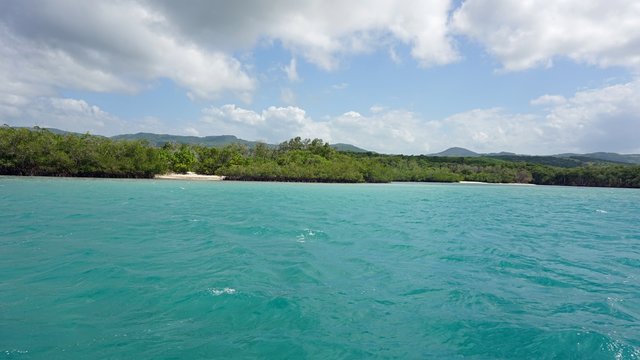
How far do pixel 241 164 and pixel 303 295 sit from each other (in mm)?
110773

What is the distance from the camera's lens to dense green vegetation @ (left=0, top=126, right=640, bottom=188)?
78.1m

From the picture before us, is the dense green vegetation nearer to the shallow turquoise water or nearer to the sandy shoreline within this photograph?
the sandy shoreline

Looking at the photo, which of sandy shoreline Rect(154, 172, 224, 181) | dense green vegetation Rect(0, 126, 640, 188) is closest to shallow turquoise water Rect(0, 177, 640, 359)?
dense green vegetation Rect(0, 126, 640, 188)

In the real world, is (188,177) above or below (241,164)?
Result: below

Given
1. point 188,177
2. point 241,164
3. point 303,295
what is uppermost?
point 241,164

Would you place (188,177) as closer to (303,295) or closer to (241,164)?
(241,164)

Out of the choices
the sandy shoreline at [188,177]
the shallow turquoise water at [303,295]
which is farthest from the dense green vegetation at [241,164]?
the shallow turquoise water at [303,295]

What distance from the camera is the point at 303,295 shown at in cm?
1023

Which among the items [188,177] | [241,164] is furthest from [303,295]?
[241,164]

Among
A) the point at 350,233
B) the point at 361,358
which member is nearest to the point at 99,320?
the point at 361,358

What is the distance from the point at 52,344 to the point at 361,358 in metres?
5.57

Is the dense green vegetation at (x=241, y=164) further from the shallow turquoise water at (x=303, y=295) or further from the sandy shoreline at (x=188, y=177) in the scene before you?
the shallow turquoise water at (x=303, y=295)

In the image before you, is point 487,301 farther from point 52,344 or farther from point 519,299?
point 52,344

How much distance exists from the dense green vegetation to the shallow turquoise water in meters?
72.1
